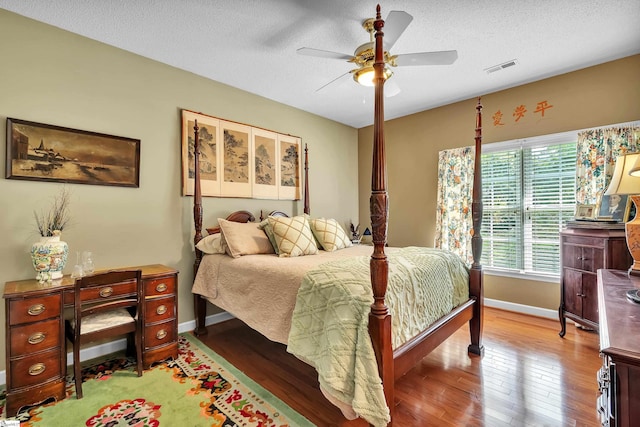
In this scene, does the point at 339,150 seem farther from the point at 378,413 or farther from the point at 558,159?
the point at 378,413

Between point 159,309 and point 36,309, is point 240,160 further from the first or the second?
point 36,309

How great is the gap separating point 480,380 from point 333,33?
2.98 m

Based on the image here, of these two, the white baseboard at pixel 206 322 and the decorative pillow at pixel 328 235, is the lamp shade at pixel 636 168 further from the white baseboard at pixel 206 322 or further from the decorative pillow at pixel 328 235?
the white baseboard at pixel 206 322

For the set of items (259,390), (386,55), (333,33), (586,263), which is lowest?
(259,390)

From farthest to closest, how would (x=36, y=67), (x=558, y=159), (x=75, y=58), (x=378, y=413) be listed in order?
(x=558, y=159), (x=75, y=58), (x=36, y=67), (x=378, y=413)

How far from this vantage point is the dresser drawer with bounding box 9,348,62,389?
1784mm

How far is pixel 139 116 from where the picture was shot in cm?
276

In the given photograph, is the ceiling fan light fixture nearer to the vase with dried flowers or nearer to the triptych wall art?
the triptych wall art

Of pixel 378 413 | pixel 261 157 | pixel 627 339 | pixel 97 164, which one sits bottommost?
pixel 378 413

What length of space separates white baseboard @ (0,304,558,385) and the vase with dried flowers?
0.81 m

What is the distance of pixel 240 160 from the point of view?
3.50m

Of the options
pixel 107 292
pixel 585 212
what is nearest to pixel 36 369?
→ pixel 107 292

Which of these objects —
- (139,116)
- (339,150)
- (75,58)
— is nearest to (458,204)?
(339,150)

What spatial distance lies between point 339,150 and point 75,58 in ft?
11.3
